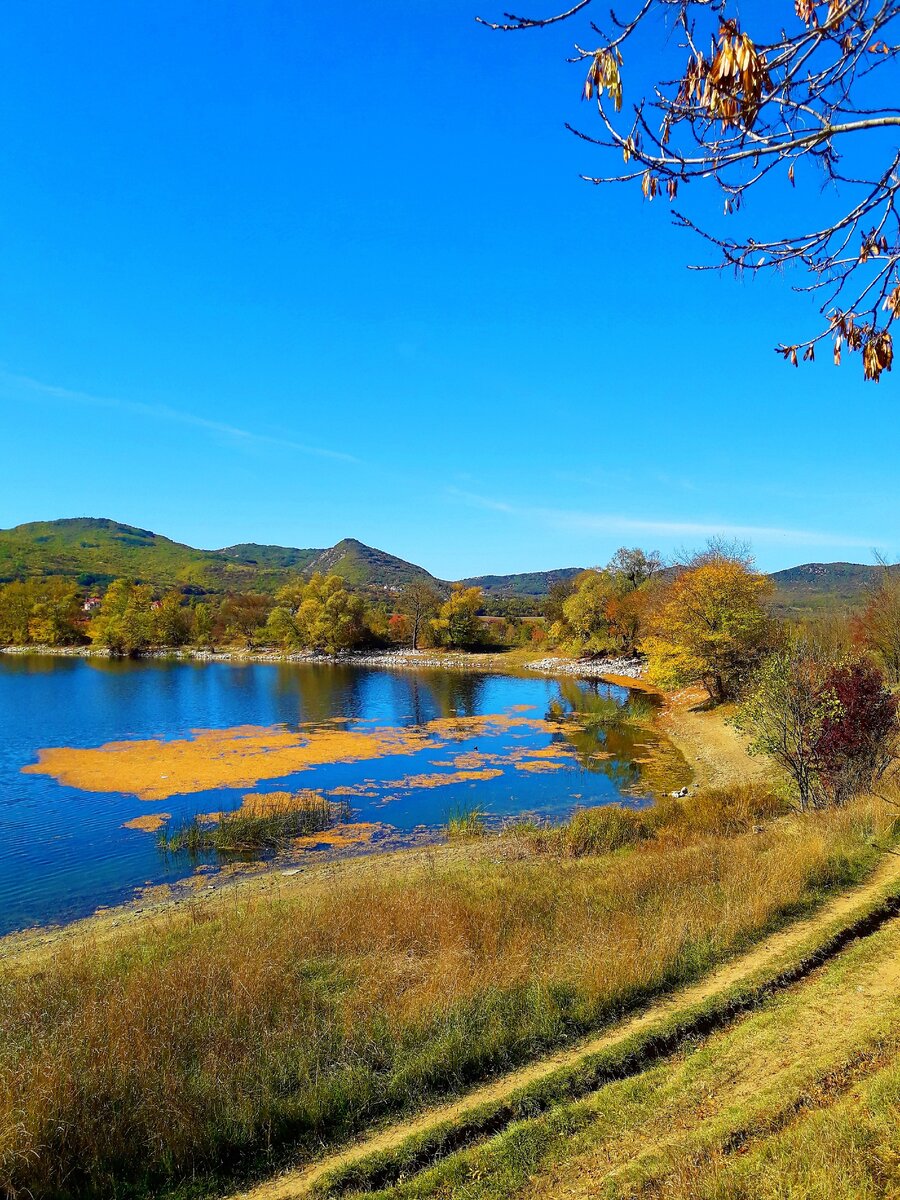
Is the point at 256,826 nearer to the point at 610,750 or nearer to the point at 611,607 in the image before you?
the point at 610,750

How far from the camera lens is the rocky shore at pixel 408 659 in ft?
233

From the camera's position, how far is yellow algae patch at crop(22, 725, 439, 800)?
27.2 metres

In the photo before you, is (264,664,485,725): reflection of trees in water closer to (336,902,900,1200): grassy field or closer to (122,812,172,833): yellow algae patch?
(122,812,172,833): yellow algae patch

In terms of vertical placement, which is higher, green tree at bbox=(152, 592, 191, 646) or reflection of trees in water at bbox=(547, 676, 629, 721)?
green tree at bbox=(152, 592, 191, 646)

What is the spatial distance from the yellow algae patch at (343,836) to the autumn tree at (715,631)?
86.6 ft

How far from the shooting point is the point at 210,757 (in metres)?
32.0

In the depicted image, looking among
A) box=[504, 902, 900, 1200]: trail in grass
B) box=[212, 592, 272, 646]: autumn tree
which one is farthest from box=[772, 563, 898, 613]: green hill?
box=[504, 902, 900, 1200]: trail in grass

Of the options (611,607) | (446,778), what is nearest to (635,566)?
(611,607)

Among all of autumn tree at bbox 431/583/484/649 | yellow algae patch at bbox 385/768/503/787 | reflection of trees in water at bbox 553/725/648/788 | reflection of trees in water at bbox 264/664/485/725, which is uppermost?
autumn tree at bbox 431/583/484/649

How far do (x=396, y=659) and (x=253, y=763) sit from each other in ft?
186

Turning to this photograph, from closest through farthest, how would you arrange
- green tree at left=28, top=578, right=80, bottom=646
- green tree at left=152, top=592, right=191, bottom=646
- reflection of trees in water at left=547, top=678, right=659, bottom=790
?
reflection of trees in water at left=547, top=678, right=659, bottom=790, green tree at left=152, top=592, right=191, bottom=646, green tree at left=28, top=578, right=80, bottom=646

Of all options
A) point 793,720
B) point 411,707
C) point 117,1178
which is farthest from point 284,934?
point 411,707

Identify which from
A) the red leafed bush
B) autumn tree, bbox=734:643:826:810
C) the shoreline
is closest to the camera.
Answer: the red leafed bush

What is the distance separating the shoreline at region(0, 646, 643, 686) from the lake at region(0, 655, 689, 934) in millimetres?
13960
